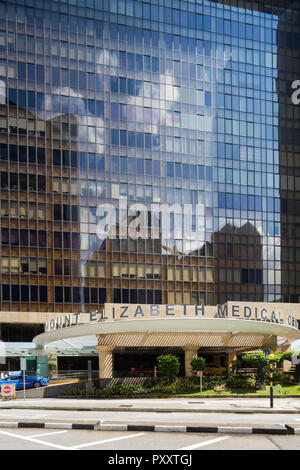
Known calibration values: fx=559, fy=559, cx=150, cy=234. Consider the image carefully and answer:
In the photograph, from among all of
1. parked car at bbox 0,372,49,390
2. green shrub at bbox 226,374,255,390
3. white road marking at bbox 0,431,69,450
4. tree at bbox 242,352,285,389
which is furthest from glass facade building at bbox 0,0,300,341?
white road marking at bbox 0,431,69,450

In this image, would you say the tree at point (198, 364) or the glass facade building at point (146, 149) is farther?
the glass facade building at point (146, 149)

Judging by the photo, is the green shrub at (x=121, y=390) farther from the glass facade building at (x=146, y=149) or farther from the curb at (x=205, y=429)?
the glass facade building at (x=146, y=149)

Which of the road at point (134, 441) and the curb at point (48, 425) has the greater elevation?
the road at point (134, 441)

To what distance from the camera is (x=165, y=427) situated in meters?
21.5

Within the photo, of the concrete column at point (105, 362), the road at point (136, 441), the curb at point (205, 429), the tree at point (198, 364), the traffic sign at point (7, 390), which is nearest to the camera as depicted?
the road at point (136, 441)

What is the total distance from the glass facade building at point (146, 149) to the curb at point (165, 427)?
5086 centimetres

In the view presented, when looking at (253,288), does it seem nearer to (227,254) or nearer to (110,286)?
(227,254)

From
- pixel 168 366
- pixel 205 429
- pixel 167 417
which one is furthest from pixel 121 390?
pixel 205 429

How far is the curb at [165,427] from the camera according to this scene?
68.9 feet

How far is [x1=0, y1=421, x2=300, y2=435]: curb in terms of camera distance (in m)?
21.0

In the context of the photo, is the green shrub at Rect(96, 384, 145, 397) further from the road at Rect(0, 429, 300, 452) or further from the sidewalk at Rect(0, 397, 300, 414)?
the road at Rect(0, 429, 300, 452)

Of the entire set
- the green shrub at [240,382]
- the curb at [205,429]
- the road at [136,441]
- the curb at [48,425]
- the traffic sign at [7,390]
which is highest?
the road at [136,441]

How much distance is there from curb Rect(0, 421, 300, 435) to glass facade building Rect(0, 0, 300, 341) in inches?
2002

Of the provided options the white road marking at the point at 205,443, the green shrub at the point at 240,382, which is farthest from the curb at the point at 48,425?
the green shrub at the point at 240,382
